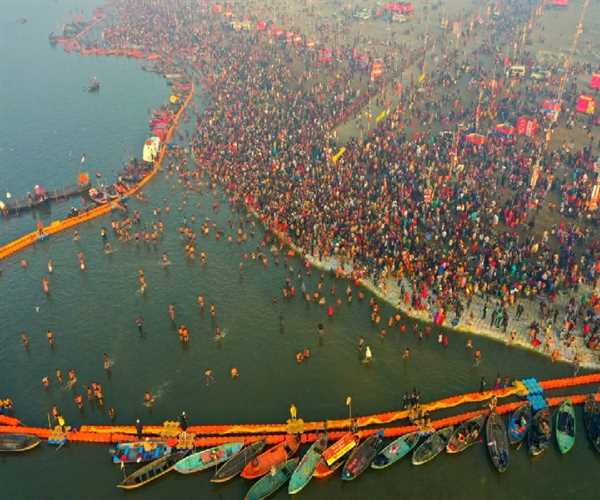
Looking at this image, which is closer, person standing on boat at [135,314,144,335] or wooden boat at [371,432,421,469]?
wooden boat at [371,432,421,469]

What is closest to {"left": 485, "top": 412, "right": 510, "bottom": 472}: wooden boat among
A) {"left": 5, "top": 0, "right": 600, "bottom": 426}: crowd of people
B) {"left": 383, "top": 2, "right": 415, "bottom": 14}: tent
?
{"left": 5, "top": 0, "right": 600, "bottom": 426}: crowd of people

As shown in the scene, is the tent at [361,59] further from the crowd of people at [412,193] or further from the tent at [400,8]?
the tent at [400,8]

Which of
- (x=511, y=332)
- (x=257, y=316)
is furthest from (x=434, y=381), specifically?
(x=257, y=316)

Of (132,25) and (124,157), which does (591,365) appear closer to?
(124,157)

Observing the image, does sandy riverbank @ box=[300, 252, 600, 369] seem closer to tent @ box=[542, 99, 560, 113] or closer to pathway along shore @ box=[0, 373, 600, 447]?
pathway along shore @ box=[0, 373, 600, 447]

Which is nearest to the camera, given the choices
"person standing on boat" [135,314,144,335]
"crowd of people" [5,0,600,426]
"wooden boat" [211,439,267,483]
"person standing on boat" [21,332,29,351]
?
"wooden boat" [211,439,267,483]

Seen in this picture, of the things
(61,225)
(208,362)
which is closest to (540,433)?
(208,362)
